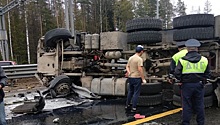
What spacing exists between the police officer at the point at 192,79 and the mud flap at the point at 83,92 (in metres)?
3.41

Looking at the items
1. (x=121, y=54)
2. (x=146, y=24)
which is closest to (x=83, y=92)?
(x=121, y=54)

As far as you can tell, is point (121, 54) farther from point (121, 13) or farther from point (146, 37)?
point (121, 13)

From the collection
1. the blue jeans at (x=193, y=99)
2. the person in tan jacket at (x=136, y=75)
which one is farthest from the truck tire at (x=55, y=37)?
the blue jeans at (x=193, y=99)

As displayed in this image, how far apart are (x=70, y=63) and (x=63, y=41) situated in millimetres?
757

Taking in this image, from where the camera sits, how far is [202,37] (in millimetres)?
5406

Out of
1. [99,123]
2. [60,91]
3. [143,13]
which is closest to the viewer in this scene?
[99,123]

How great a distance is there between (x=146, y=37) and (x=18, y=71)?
260 inches

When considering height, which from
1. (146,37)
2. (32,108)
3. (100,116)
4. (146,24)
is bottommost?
(100,116)

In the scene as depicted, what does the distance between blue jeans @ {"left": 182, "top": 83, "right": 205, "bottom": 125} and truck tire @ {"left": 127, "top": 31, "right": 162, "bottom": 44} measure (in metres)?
2.44

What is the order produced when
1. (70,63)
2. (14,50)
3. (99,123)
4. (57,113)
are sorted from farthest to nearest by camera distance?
1. (14,50)
2. (70,63)
3. (57,113)
4. (99,123)

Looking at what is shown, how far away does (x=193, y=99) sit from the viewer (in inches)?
151

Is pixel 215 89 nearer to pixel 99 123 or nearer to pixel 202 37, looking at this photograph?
pixel 202 37

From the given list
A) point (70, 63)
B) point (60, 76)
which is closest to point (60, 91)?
point (60, 76)

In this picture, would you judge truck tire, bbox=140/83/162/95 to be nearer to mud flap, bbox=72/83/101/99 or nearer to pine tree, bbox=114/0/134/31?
mud flap, bbox=72/83/101/99
